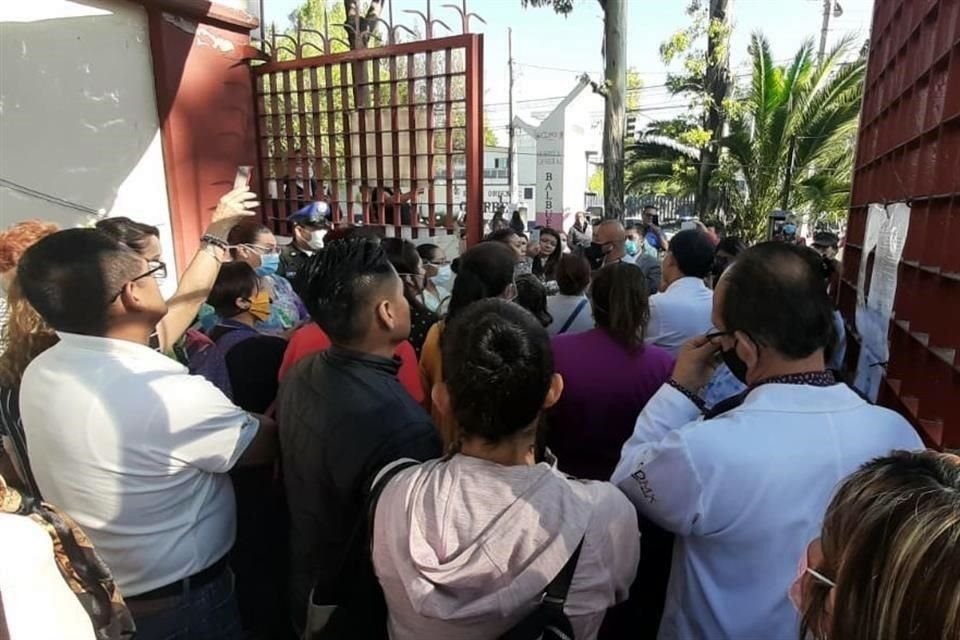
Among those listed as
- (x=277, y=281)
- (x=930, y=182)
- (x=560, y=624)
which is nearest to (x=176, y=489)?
(x=560, y=624)

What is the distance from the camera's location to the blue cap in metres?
4.77

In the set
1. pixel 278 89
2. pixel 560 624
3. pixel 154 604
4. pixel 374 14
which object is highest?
pixel 374 14

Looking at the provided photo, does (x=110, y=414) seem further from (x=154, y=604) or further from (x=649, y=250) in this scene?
(x=649, y=250)

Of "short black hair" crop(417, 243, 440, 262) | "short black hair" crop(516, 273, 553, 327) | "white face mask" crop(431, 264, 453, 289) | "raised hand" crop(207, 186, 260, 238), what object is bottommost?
"white face mask" crop(431, 264, 453, 289)

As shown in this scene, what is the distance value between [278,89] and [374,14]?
1507mm

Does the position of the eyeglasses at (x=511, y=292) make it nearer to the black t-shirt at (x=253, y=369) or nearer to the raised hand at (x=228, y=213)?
the black t-shirt at (x=253, y=369)

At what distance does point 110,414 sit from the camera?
→ 1338mm

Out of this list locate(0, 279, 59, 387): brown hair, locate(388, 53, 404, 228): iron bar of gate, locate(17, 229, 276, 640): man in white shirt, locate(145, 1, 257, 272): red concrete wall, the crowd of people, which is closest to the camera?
the crowd of people

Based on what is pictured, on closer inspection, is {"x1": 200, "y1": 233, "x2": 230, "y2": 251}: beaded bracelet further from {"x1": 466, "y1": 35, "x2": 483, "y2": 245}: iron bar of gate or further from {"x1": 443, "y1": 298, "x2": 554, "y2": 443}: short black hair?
{"x1": 466, "y1": 35, "x2": 483, "y2": 245}: iron bar of gate

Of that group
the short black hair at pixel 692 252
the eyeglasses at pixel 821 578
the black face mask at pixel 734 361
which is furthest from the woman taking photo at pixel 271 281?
the eyeglasses at pixel 821 578

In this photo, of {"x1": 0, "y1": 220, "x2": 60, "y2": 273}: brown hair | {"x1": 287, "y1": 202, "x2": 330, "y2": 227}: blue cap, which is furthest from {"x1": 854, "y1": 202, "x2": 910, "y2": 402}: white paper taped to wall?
{"x1": 287, "y1": 202, "x2": 330, "y2": 227}: blue cap

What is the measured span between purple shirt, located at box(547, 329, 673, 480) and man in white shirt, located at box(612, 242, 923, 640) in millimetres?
606

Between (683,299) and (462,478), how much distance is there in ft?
6.71

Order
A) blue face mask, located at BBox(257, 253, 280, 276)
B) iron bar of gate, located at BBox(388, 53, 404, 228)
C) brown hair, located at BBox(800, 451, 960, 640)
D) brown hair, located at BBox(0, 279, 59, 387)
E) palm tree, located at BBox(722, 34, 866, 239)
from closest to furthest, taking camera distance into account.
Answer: brown hair, located at BBox(800, 451, 960, 640)
brown hair, located at BBox(0, 279, 59, 387)
blue face mask, located at BBox(257, 253, 280, 276)
iron bar of gate, located at BBox(388, 53, 404, 228)
palm tree, located at BBox(722, 34, 866, 239)
